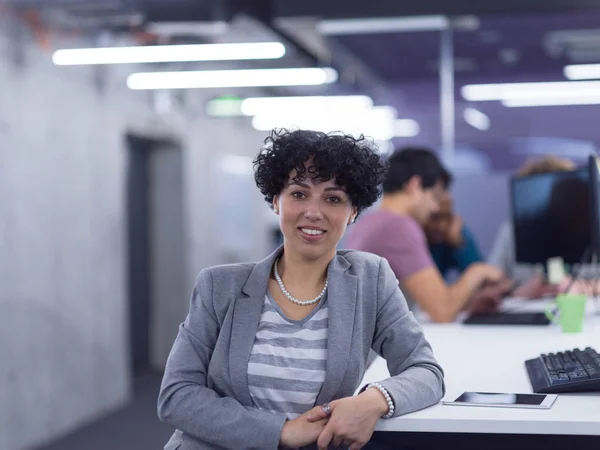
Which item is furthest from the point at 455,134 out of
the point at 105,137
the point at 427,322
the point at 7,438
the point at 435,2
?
the point at 7,438

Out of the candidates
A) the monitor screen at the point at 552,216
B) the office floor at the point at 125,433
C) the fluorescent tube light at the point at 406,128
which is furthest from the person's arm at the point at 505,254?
the office floor at the point at 125,433

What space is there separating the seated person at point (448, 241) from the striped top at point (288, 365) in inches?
86.8

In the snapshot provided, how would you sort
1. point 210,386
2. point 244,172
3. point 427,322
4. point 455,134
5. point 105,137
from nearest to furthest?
point 210,386
point 427,322
point 105,137
point 455,134
point 244,172

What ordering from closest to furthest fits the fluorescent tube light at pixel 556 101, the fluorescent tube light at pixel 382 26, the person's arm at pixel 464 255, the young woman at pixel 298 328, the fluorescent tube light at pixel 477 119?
the young woman at pixel 298 328 → the person's arm at pixel 464 255 → the fluorescent tube light at pixel 382 26 → the fluorescent tube light at pixel 477 119 → the fluorescent tube light at pixel 556 101

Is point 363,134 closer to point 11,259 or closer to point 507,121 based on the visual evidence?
point 11,259

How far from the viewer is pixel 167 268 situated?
300 inches

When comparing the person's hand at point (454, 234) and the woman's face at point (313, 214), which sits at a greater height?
the woman's face at point (313, 214)

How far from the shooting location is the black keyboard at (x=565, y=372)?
1744 mm

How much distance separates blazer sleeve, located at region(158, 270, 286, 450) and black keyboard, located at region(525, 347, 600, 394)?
0.65 meters

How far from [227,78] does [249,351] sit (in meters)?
5.21

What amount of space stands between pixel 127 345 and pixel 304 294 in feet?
15.4

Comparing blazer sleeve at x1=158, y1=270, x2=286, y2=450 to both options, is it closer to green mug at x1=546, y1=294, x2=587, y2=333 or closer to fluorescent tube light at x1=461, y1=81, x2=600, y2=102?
green mug at x1=546, y1=294, x2=587, y2=333

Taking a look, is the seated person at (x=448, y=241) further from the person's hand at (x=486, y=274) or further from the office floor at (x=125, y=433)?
the office floor at (x=125, y=433)

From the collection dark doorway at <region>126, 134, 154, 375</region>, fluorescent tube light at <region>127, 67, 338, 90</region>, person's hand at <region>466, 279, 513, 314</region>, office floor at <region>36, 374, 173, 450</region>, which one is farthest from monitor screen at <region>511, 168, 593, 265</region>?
dark doorway at <region>126, 134, 154, 375</region>
